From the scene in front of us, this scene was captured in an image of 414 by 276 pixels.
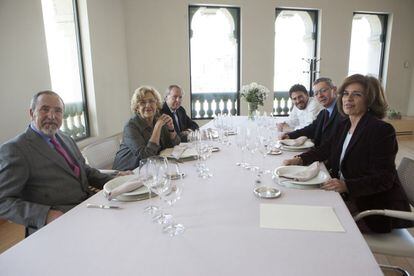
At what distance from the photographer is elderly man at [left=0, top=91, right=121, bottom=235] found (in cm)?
139

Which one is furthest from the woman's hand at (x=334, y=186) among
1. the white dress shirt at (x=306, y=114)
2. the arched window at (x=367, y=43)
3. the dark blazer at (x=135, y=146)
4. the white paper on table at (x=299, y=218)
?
the arched window at (x=367, y=43)

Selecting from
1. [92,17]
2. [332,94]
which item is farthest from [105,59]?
[332,94]

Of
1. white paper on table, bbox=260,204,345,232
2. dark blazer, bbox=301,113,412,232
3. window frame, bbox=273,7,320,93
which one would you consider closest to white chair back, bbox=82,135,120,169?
white paper on table, bbox=260,204,345,232

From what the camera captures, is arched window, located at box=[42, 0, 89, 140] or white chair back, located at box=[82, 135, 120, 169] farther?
arched window, located at box=[42, 0, 89, 140]

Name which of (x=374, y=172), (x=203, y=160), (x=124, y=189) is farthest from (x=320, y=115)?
(x=124, y=189)

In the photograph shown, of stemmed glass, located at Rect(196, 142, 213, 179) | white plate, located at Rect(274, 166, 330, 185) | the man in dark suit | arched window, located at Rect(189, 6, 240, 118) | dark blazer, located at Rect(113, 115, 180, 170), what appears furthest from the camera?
arched window, located at Rect(189, 6, 240, 118)

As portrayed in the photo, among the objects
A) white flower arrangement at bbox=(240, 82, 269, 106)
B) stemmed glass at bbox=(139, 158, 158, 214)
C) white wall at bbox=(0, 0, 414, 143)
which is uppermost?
white wall at bbox=(0, 0, 414, 143)

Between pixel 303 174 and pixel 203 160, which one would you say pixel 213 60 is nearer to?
pixel 203 160

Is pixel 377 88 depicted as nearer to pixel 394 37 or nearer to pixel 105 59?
pixel 105 59

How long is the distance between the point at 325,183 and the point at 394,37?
572cm

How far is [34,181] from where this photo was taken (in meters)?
1.52

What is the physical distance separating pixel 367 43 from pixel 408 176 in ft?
17.1

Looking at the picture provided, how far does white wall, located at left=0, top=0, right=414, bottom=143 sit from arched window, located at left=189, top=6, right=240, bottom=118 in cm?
21

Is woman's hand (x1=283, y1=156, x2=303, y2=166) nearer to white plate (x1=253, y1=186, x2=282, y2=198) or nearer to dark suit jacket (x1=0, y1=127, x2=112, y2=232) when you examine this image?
white plate (x1=253, y1=186, x2=282, y2=198)
